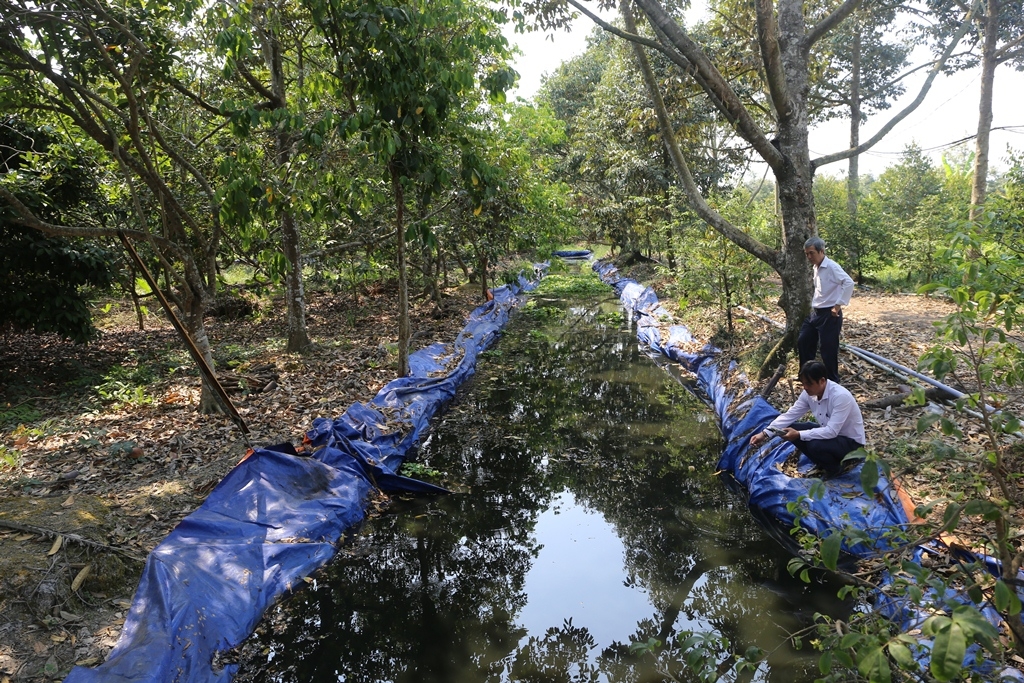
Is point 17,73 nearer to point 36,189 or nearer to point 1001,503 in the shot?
point 36,189

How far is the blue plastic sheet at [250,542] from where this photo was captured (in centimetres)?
312

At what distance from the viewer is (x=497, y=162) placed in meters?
9.50

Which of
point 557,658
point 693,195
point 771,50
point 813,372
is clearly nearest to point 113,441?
point 557,658

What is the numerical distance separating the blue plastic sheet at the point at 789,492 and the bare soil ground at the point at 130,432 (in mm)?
406

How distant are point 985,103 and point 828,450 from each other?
1275cm

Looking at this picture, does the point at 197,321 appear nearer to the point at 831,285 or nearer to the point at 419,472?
the point at 419,472

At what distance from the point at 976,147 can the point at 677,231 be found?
7039 millimetres

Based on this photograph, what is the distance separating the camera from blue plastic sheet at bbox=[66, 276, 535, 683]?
3.12 m

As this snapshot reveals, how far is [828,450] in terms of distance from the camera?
4488mm

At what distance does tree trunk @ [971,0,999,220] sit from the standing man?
9.53 m

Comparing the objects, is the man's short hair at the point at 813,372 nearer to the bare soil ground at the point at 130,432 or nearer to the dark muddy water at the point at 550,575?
the bare soil ground at the point at 130,432

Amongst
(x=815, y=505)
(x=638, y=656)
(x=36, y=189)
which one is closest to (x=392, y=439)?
(x=638, y=656)

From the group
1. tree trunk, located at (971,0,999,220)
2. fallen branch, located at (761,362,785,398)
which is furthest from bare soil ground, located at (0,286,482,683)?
tree trunk, located at (971,0,999,220)

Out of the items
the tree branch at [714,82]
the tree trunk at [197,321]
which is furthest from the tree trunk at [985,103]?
the tree trunk at [197,321]
